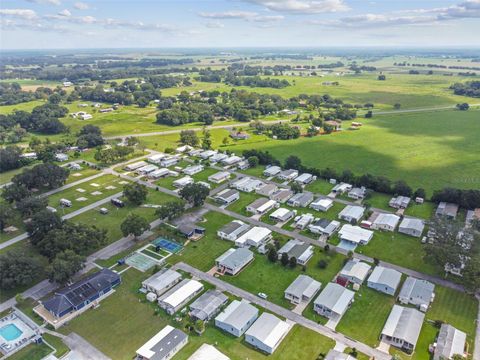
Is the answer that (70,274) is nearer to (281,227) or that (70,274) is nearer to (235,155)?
(281,227)

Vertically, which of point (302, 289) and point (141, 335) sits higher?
point (302, 289)

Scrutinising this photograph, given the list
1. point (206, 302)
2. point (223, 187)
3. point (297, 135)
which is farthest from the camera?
point (297, 135)

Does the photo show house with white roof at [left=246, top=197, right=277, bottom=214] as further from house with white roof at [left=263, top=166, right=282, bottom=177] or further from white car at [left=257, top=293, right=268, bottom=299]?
white car at [left=257, top=293, right=268, bottom=299]

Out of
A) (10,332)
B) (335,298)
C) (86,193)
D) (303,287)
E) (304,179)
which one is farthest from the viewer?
(304,179)

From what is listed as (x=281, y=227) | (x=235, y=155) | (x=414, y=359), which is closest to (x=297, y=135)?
(x=235, y=155)

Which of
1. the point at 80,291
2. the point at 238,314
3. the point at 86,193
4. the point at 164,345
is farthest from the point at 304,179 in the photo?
the point at 80,291

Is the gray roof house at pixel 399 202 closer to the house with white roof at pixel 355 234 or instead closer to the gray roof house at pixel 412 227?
the gray roof house at pixel 412 227

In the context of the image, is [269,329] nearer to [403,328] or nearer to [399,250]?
[403,328]
